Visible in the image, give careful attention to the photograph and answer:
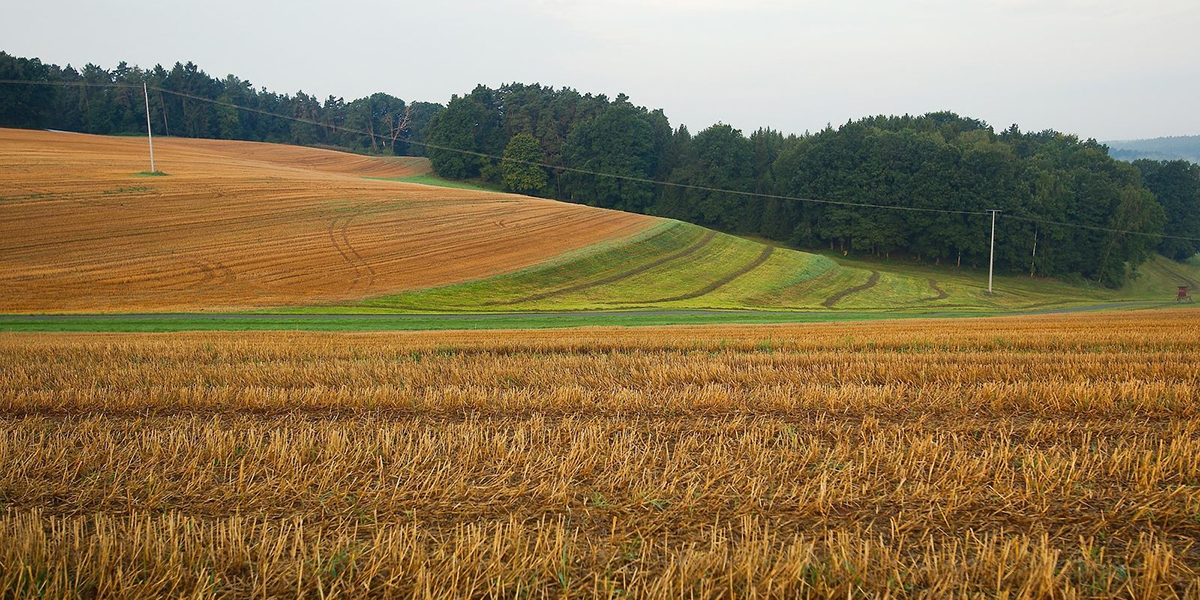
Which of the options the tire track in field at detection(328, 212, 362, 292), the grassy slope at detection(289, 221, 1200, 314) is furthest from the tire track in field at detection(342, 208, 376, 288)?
the grassy slope at detection(289, 221, 1200, 314)

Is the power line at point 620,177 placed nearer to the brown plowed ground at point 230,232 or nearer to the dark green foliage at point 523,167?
the dark green foliage at point 523,167

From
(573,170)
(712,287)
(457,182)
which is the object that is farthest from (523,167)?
(712,287)

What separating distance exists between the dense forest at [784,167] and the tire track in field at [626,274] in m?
26.5

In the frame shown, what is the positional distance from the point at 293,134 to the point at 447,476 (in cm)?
13990

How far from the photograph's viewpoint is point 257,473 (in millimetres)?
6332

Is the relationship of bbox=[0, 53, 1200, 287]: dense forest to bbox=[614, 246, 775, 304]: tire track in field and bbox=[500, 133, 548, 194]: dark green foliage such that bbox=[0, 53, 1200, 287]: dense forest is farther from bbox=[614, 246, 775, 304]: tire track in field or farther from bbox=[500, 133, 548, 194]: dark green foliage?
bbox=[614, 246, 775, 304]: tire track in field

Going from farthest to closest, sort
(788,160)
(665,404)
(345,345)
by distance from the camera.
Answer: (788,160), (345,345), (665,404)

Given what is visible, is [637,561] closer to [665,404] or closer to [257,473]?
[257,473]

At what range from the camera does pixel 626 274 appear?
50938 mm

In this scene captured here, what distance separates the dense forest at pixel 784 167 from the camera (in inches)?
2906

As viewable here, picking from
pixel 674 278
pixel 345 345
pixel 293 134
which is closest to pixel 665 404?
pixel 345 345

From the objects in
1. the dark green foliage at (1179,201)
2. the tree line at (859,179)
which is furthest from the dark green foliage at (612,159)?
the dark green foliage at (1179,201)

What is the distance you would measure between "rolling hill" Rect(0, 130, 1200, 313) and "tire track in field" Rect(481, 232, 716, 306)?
227mm

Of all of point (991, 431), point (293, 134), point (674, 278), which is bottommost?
point (674, 278)
